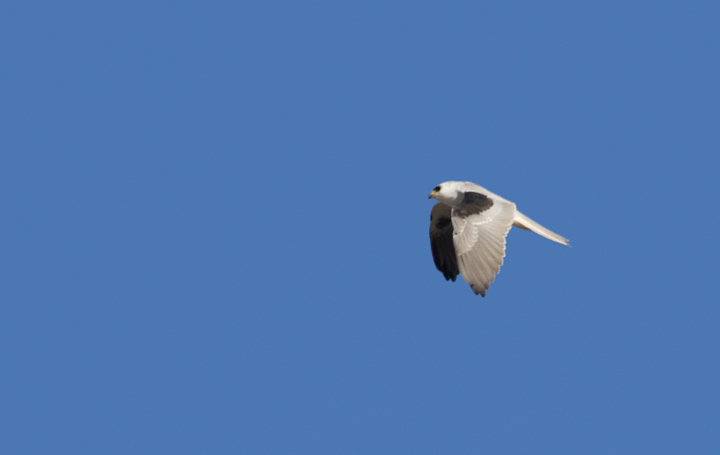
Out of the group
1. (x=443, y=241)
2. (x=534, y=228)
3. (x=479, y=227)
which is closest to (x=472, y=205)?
(x=479, y=227)

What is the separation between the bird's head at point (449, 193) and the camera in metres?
12.9

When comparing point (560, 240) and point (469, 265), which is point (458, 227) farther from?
point (560, 240)

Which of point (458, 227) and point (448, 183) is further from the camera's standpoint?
point (448, 183)

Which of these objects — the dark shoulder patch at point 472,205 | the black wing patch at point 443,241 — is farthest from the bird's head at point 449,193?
the black wing patch at point 443,241

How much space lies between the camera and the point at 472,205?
12430 mm

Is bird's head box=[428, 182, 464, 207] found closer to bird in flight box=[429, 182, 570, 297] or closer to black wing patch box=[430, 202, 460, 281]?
bird in flight box=[429, 182, 570, 297]

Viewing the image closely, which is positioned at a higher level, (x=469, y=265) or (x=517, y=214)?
(x=517, y=214)

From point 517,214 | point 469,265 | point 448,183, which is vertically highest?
point 448,183

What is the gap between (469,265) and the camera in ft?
38.9

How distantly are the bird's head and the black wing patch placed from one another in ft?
3.16

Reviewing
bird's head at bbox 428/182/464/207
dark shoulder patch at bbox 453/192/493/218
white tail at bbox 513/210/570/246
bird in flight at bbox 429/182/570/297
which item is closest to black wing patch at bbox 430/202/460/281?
bird in flight at bbox 429/182/570/297

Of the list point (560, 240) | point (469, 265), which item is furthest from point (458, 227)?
point (560, 240)

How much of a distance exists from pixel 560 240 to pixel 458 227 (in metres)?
2.23

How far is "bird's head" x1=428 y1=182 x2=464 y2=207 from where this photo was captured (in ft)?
42.2
